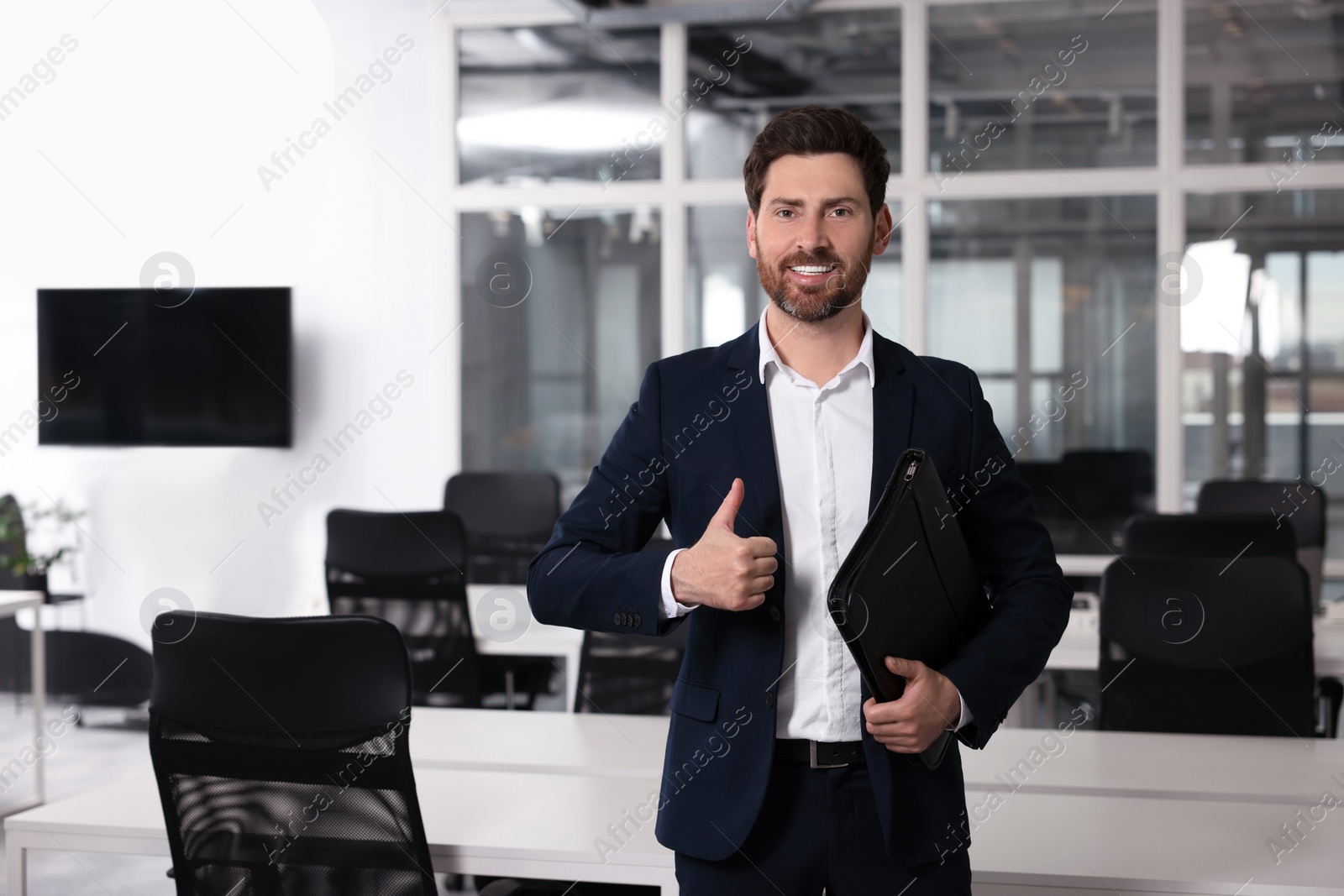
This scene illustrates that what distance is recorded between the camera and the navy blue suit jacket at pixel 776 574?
1468 mm

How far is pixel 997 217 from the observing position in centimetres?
597

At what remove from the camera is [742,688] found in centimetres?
149

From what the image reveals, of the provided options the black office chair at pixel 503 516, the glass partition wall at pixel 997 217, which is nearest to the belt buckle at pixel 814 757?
the black office chair at pixel 503 516

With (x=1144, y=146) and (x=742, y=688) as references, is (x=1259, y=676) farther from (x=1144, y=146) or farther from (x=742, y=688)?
(x=1144, y=146)

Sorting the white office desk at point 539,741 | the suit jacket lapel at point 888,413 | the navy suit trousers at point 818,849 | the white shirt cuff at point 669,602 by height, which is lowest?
the white office desk at point 539,741

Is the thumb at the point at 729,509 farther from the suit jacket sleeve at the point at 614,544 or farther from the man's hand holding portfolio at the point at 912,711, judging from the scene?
the man's hand holding portfolio at the point at 912,711

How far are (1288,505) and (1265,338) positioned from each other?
4.67 ft

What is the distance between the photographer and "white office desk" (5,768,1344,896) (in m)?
1.82

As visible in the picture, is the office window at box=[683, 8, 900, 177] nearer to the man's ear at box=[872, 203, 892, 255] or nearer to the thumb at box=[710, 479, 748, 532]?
the man's ear at box=[872, 203, 892, 255]

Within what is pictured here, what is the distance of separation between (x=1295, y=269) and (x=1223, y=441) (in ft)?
2.91

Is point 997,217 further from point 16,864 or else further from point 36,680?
point 16,864

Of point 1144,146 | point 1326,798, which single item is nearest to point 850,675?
point 1326,798

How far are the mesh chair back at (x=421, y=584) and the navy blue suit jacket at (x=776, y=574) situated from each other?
2219 mm

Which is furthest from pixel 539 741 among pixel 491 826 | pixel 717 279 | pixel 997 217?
pixel 997 217
